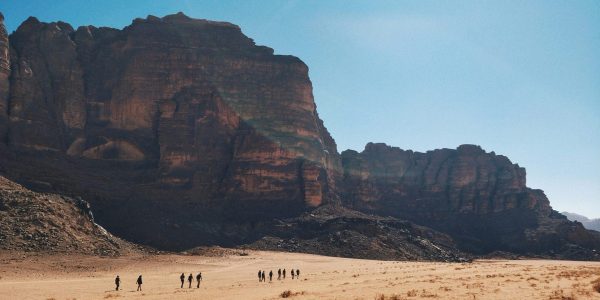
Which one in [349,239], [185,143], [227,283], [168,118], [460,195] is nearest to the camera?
[227,283]

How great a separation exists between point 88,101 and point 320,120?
180 feet

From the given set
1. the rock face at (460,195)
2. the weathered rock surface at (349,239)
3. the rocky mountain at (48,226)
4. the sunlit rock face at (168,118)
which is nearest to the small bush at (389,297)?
the rocky mountain at (48,226)

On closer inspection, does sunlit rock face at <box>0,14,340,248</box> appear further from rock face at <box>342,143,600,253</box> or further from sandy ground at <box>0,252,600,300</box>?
rock face at <box>342,143,600,253</box>

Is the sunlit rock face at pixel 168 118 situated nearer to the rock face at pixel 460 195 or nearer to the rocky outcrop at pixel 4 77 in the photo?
the rocky outcrop at pixel 4 77

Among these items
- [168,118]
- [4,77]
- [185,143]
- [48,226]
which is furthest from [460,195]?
[48,226]

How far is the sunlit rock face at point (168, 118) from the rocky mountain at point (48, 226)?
59.7 ft

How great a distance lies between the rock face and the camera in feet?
419

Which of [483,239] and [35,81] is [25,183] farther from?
[483,239]

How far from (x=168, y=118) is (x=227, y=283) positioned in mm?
62310

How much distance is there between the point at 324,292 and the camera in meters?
36.7

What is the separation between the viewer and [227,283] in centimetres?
4800

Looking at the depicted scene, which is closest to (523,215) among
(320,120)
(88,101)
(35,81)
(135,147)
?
(320,120)

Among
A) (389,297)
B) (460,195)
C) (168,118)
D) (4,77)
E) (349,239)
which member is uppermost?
(4,77)

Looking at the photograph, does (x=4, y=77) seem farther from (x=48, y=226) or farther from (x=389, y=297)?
(x=389, y=297)
